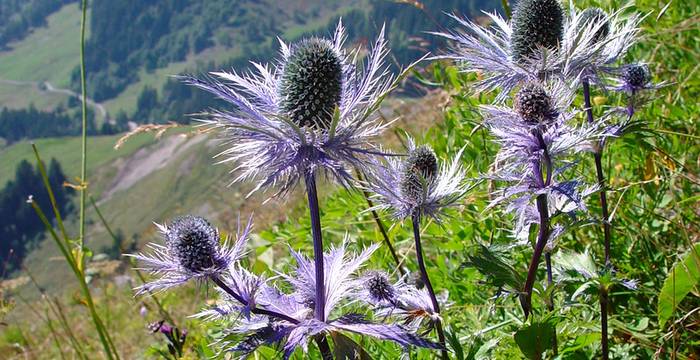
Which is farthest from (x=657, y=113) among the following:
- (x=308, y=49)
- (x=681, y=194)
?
(x=308, y=49)

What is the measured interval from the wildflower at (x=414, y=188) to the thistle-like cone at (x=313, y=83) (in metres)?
0.24

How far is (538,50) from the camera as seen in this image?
1864mm

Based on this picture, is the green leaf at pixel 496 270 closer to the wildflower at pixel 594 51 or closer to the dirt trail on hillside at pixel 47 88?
the wildflower at pixel 594 51

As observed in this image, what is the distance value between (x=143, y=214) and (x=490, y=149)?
5103 inches

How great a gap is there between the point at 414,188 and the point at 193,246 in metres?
0.70

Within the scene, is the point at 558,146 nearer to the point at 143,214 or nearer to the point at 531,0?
→ the point at 531,0

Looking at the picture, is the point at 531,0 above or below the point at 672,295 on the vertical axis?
above

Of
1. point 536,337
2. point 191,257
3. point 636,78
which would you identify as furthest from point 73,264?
point 636,78

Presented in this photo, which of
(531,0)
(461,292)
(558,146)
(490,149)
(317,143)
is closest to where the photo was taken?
(317,143)

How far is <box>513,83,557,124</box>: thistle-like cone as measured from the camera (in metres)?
1.73

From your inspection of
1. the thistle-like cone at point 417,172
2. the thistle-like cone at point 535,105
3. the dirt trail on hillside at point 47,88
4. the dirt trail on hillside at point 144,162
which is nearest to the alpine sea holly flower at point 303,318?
the thistle-like cone at point 417,172

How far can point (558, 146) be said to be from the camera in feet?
5.76

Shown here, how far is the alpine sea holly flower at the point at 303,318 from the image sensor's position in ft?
5.16

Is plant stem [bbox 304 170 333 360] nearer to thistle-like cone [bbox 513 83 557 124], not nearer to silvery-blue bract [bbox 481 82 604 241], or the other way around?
silvery-blue bract [bbox 481 82 604 241]
